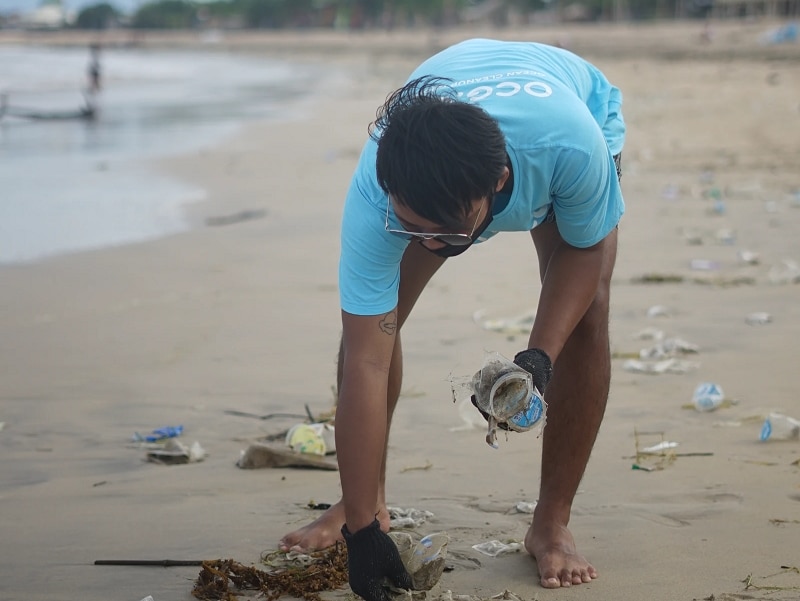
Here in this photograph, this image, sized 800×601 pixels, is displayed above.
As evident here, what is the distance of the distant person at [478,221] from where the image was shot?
1.91 metres

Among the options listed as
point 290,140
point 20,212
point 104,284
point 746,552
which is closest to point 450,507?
point 746,552

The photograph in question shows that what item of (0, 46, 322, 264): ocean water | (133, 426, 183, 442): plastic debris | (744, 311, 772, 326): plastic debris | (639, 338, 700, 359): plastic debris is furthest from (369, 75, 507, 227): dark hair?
(0, 46, 322, 264): ocean water

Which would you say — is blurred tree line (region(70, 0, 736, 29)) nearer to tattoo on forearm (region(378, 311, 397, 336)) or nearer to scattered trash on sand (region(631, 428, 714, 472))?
scattered trash on sand (region(631, 428, 714, 472))

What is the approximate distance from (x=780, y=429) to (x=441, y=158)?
200 cm

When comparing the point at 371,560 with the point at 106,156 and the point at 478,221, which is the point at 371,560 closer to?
the point at 478,221

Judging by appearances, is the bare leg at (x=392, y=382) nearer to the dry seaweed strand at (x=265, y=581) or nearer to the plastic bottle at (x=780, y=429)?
the dry seaweed strand at (x=265, y=581)

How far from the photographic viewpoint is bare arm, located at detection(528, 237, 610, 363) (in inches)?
88.8

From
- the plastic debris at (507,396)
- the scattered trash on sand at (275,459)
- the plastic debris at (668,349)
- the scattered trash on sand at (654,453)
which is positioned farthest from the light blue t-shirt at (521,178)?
the plastic debris at (668,349)

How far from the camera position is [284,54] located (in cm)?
7044

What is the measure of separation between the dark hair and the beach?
0.99 m

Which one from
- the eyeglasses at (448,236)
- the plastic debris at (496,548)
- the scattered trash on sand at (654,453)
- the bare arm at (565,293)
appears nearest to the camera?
the eyeglasses at (448,236)

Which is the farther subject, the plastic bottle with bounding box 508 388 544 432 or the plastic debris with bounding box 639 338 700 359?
the plastic debris with bounding box 639 338 700 359

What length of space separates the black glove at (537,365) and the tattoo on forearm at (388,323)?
28 cm

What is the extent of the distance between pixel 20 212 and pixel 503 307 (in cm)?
519
